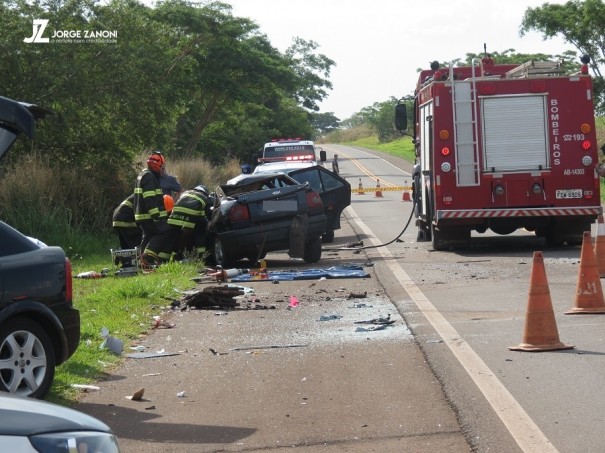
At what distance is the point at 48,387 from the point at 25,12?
18119 millimetres

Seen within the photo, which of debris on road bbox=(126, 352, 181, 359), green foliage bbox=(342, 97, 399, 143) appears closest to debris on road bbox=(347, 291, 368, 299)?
debris on road bbox=(126, 352, 181, 359)

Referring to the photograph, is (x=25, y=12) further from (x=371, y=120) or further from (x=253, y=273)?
(x=371, y=120)

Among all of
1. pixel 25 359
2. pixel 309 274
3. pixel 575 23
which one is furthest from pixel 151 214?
pixel 575 23

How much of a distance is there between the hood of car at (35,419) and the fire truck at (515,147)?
48.4 feet

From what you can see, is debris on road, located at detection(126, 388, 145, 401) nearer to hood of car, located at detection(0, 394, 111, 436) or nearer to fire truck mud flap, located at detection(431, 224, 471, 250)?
hood of car, located at detection(0, 394, 111, 436)

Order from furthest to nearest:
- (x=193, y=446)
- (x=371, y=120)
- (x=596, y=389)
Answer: (x=371, y=120)
(x=596, y=389)
(x=193, y=446)

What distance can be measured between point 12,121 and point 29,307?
4.22 ft

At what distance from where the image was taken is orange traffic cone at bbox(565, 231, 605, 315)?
11.3 m

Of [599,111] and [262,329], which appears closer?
[262,329]

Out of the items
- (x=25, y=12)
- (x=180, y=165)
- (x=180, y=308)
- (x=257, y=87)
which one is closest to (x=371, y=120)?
(x=257, y=87)

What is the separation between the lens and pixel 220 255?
57.5ft

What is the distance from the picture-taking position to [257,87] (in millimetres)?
47688

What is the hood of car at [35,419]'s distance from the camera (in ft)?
12.5

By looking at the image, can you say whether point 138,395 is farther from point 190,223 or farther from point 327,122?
point 327,122
